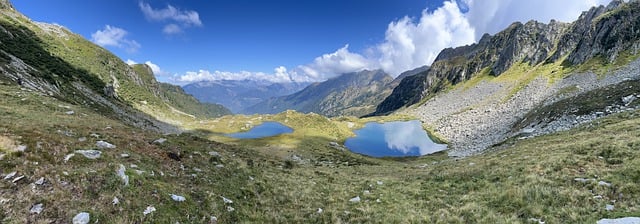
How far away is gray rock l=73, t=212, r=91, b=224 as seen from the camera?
9.80m

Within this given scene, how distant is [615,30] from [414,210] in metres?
153

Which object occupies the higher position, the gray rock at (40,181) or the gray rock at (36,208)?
the gray rock at (40,181)

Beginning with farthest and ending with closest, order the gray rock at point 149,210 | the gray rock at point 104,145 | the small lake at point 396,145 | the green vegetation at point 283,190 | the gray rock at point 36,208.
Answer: the small lake at point 396,145, the gray rock at point 104,145, the gray rock at point 149,210, the green vegetation at point 283,190, the gray rock at point 36,208

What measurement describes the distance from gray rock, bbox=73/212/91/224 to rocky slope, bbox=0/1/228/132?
57.1 metres

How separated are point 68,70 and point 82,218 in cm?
11945

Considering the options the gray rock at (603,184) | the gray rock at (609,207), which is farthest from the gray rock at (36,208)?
the gray rock at (603,184)

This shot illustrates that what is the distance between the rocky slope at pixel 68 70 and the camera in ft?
202

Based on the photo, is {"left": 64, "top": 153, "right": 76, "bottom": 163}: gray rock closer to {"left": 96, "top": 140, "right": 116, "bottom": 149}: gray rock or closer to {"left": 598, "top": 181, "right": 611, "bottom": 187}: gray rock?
{"left": 96, "top": 140, "right": 116, "bottom": 149}: gray rock

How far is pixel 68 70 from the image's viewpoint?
10050cm

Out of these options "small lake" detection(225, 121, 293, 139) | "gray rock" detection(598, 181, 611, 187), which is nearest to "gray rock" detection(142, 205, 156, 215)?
"gray rock" detection(598, 181, 611, 187)

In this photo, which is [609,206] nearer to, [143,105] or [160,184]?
[160,184]

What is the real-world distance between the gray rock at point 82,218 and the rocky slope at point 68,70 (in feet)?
187

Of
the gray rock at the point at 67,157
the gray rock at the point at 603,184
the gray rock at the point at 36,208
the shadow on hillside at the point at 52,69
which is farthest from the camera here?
the shadow on hillside at the point at 52,69

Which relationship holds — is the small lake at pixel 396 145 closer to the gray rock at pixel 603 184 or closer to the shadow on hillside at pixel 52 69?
the shadow on hillside at pixel 52 69
